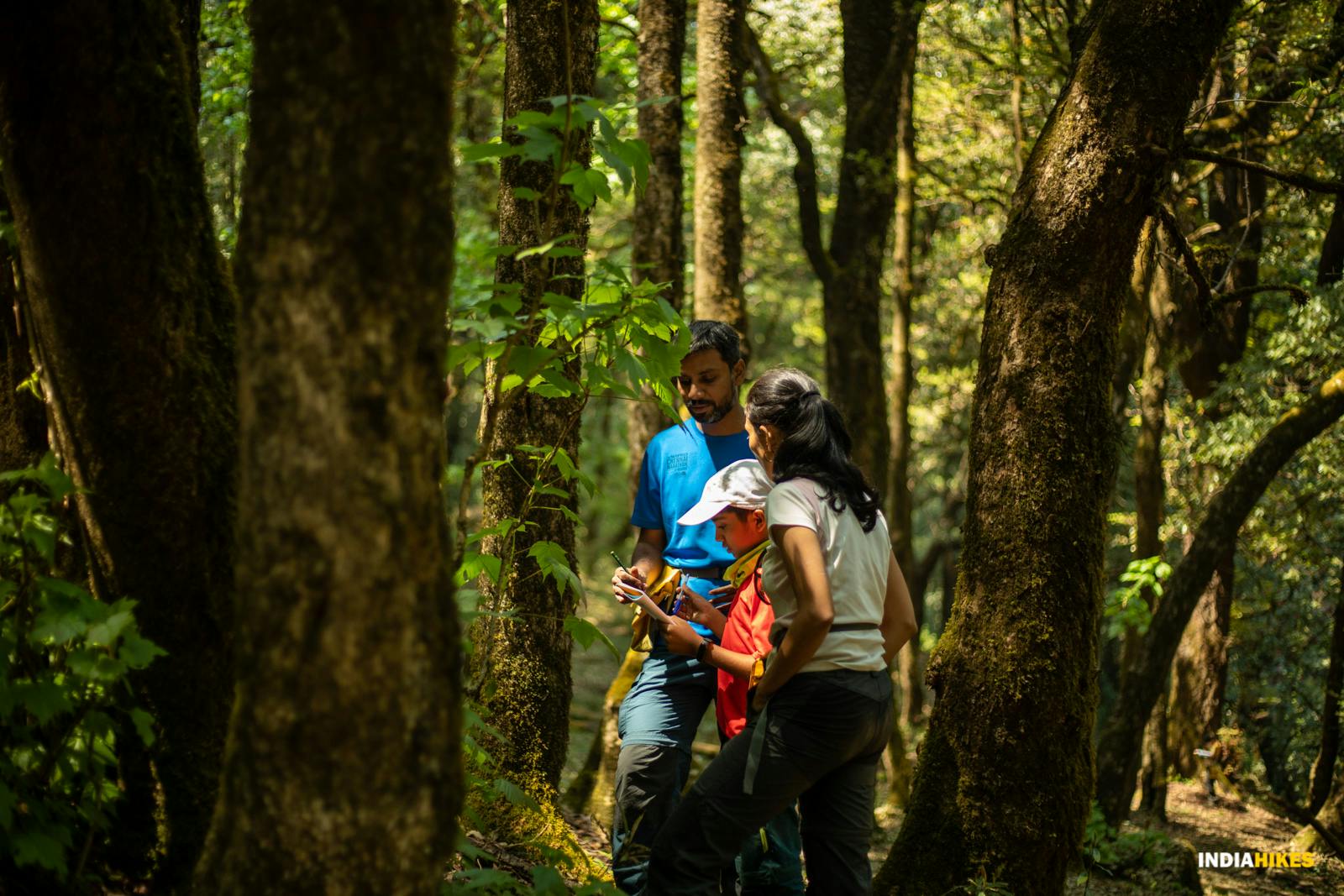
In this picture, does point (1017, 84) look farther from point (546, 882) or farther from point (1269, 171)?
point (546, 882)

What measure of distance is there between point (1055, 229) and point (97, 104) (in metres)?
3.49

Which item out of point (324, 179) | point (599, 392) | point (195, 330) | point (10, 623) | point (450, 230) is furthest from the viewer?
point (599, 392)

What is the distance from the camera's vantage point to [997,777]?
174 inches

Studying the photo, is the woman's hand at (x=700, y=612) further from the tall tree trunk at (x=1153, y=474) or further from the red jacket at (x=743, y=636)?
the tall tree trunk at (x=1153, y=474)

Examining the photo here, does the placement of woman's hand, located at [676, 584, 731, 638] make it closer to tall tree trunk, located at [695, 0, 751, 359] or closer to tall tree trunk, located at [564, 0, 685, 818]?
tall tree trunk, located at [564, 0, 685, 818]

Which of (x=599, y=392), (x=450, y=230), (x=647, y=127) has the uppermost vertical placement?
(x=647, y=127)

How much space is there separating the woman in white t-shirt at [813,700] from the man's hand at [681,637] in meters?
0.47

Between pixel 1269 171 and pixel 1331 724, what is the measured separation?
29.4 ft

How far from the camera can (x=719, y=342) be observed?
461 cm

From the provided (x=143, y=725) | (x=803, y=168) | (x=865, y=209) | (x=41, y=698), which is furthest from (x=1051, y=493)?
(x=865, y=209)

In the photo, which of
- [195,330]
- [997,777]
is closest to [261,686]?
[195,330]

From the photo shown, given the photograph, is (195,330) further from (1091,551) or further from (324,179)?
(1091,551)

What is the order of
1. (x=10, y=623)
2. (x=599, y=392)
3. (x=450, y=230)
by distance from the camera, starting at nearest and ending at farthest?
(x=450, y=230)
(x=10, y=623)
(x=599, y=392)

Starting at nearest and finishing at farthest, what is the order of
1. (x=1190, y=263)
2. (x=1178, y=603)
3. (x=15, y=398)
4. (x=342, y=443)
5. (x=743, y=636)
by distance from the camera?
(x=342, y=443) → (x=15, y=398) → (x=743, y=636) → (x=1190, y=263) → (x=1178, y=603)
